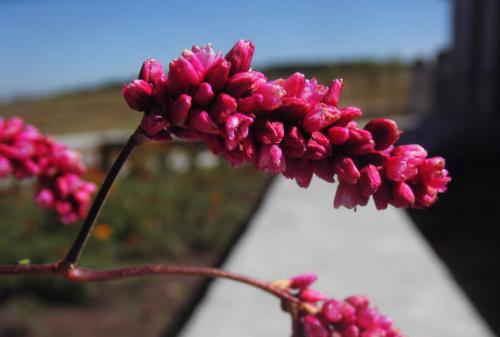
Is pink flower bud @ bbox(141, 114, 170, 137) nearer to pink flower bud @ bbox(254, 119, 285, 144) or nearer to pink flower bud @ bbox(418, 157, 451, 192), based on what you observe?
pink flower bud @ bbox(254, 119, 285, 144)

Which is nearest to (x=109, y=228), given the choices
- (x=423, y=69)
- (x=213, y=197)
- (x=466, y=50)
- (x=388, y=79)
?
(x=213, y=197)

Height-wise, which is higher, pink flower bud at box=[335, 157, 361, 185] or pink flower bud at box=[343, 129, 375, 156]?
pink flower bud at box=[343, 129, 375, 156]

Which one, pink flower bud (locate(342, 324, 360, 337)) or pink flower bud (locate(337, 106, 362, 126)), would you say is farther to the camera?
pink flower bud (locate(342, 324, 360, 337))

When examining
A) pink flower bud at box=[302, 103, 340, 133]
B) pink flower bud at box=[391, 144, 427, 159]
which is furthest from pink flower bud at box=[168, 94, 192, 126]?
pink flower bud at box=[391, 144, 427, 159]

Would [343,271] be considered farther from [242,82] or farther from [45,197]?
[242,82]

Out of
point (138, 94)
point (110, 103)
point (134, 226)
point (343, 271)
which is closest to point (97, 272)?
point (138, 94)

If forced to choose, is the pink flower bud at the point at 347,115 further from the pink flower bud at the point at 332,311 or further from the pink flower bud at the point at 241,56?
the pink flower bud at the point at 332,311

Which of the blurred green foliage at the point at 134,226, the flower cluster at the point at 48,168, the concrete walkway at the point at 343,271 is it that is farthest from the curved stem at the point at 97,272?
the blurred green foliage at the point at 134,226

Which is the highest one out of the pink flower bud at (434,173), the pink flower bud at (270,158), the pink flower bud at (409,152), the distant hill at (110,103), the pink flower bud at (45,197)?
the pink flower bud at (270,158)
